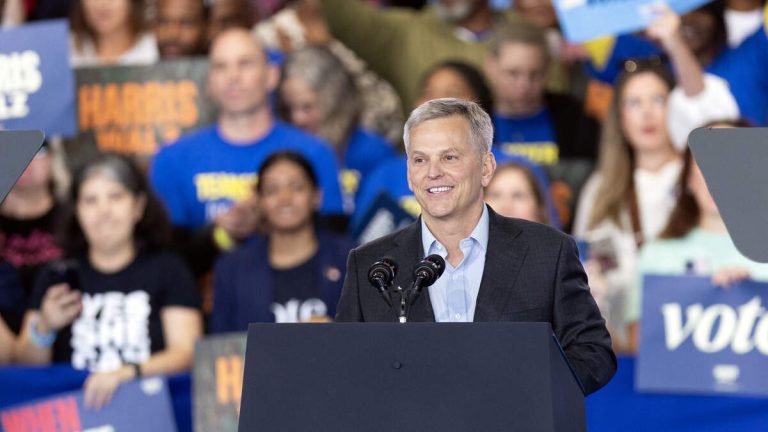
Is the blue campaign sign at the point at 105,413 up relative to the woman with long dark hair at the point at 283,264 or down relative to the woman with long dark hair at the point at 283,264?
down

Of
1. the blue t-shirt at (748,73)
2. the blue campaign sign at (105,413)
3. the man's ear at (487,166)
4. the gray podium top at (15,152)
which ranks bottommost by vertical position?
the blue campaign sign at (105,413)

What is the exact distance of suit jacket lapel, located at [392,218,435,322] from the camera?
3500mm

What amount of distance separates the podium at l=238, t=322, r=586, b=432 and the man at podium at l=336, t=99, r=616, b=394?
15.9 inches

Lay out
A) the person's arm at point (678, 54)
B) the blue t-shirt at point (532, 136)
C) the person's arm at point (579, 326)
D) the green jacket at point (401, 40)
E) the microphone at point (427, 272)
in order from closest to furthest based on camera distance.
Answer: the microphone at point (427, 272) < the person's arm at point (579, 326) < the person's arm at point (678, 54) < the blue t-shirt at point (532, 136) < the green jacket at point (401, 40)

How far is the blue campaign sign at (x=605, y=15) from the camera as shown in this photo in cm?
593

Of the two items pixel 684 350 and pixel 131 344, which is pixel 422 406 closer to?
pixel 684 350

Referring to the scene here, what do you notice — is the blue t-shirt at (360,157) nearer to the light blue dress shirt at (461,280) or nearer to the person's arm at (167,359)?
the person's arm at (167,359)

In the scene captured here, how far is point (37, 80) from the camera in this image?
6.24 meters

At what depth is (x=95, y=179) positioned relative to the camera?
6.16 metres

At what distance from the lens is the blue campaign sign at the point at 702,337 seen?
517cm

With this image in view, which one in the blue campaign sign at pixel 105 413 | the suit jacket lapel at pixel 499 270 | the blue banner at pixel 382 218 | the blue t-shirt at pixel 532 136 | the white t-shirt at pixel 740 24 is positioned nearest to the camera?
the suit jacket lapel at pixel 499 270

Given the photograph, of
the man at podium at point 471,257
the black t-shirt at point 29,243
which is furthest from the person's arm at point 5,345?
the man at podium at point 471,257

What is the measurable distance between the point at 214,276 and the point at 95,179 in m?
0.67

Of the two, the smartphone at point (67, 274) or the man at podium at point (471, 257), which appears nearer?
the man at podium at point (471, 257)
